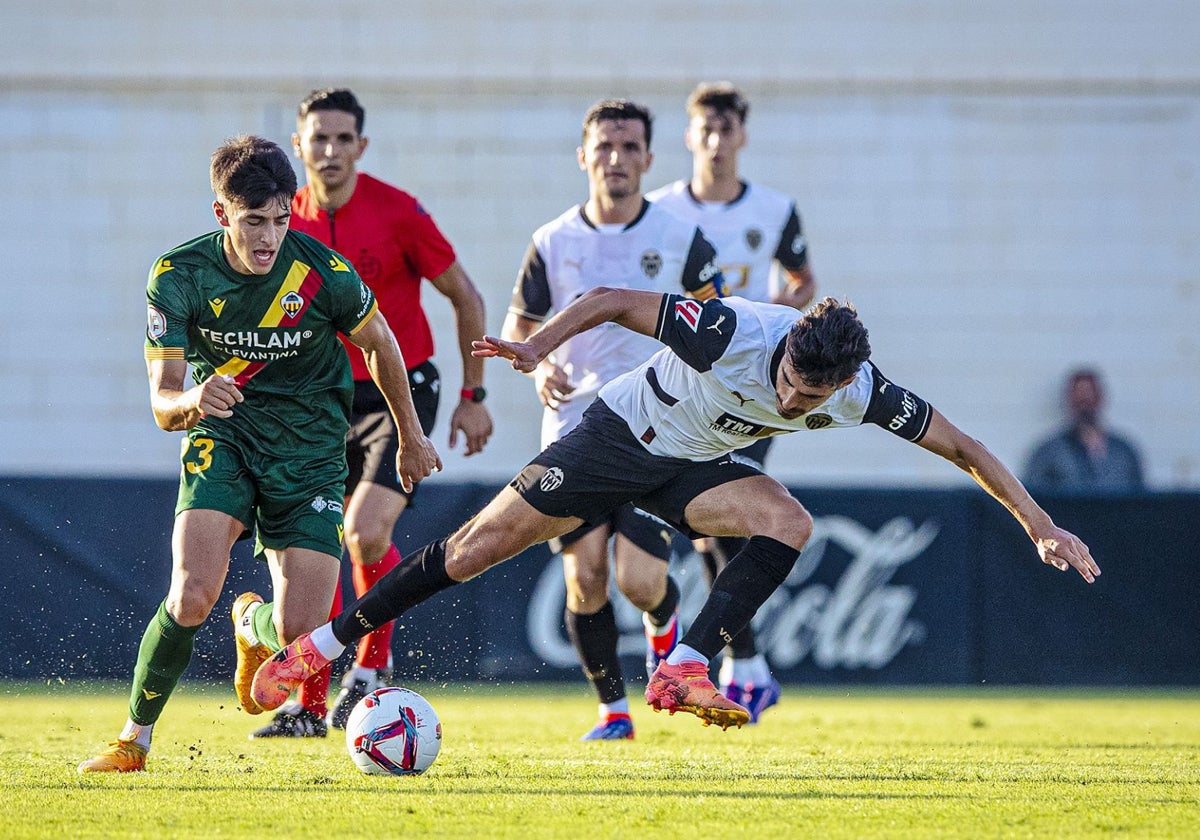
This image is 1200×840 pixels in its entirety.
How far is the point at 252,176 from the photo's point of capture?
5.05m

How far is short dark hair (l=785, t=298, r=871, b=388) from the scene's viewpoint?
15.5ft

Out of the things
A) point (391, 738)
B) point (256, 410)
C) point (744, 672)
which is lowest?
point (744, 672)

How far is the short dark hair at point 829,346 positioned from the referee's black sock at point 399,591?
4.52ft

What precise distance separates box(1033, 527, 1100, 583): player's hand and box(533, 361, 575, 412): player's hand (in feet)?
7.40

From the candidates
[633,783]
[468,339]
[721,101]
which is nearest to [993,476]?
[633,783]

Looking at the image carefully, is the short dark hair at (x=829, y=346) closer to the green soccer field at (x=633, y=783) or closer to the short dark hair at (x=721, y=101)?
the green soccer field at (x=633, y=783)

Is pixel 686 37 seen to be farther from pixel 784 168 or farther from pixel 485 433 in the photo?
pixel 485 433

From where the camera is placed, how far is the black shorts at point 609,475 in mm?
5375

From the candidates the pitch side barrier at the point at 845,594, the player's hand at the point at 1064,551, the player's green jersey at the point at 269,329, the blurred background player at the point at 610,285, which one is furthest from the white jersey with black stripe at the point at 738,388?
the pitch side barrier at the point at 845,594

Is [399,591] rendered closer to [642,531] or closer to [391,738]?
[391,738]

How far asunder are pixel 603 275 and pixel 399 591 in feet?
6.57

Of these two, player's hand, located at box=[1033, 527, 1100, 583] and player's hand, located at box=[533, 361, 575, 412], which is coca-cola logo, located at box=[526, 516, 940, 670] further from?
player's hand, located at box=[1033, 527, 1100, 583]

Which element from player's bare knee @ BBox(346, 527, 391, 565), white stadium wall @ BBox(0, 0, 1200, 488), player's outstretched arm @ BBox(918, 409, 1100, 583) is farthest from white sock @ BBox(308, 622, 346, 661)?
white stadium wall @ BBox(0, 0, 1200, 488)

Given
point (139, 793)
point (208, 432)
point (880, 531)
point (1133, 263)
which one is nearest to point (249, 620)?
point (208, 432)
